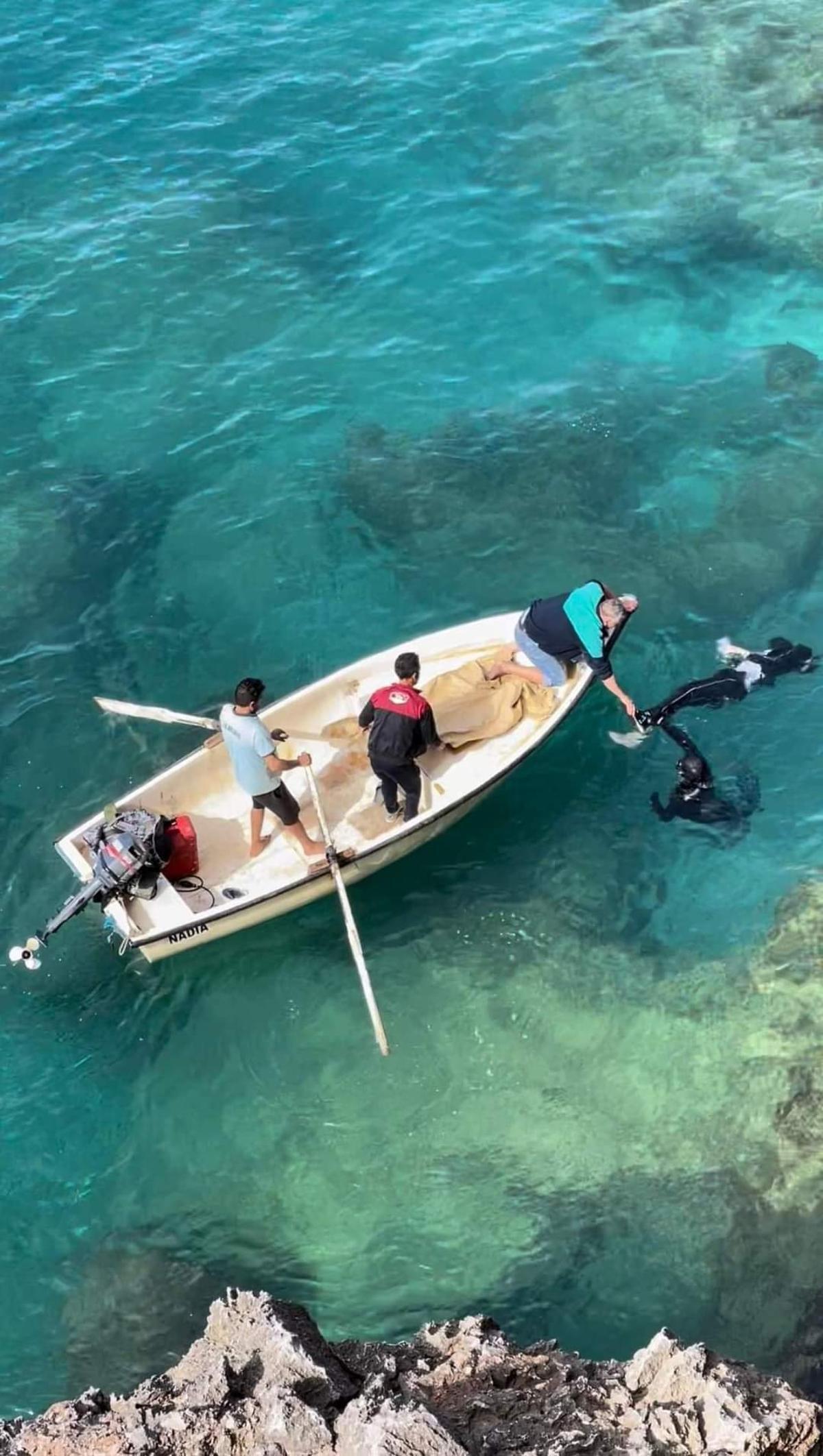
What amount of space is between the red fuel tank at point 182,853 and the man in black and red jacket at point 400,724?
2168 mm

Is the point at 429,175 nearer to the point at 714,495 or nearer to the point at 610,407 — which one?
the point at 610,407

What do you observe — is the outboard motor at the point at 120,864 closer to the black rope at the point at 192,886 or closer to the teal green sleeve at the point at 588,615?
the black rope at the point at 192,886

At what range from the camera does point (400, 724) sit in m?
12.4

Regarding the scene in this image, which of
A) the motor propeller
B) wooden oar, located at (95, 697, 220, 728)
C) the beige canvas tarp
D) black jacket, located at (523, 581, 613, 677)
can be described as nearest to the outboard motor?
the motor propeller

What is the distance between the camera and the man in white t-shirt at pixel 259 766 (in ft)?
38.6

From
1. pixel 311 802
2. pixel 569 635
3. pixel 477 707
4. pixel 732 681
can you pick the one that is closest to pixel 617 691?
pixel 569 635

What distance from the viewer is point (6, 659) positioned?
1636cm

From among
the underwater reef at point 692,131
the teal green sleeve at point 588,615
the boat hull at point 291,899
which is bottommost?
the boat hull at point 291,899

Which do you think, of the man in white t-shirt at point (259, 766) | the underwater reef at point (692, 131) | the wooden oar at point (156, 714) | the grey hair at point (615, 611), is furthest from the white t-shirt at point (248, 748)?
the underwater reef at point (692, 131)

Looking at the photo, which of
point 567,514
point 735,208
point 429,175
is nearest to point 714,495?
point 567,514

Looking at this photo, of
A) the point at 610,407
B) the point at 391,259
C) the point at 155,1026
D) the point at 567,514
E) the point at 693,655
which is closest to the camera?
the point at 155,1026

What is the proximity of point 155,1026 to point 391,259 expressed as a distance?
15.2 metres

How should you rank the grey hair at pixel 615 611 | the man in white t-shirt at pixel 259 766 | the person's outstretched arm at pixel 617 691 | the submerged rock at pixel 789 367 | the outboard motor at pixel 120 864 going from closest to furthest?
the man in white t-shirt at pixel 259 766 < the outboard motor at pixel 120 864 < the grey hair at pixel 615 611 < the person's outstretched arm at pixel 617 691 < the submerged rock at pixel 789 367

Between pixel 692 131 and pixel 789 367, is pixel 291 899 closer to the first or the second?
pixel 789 367
